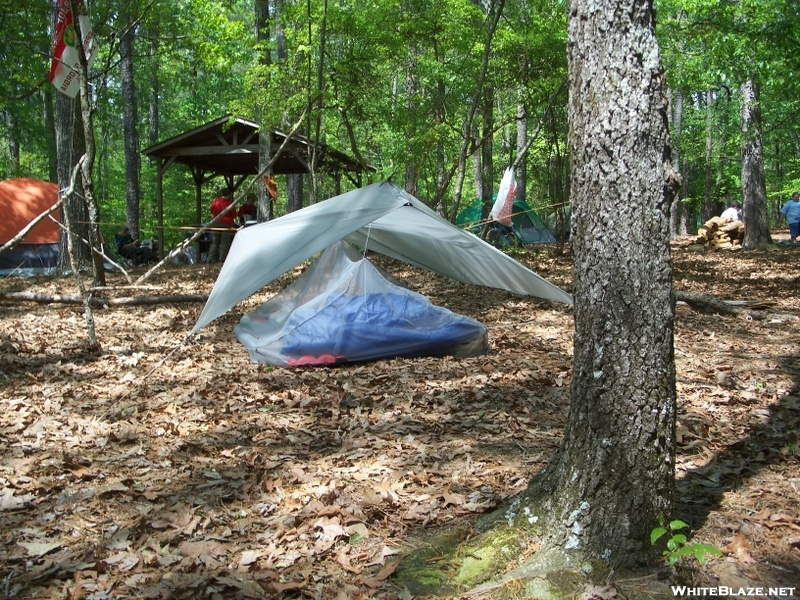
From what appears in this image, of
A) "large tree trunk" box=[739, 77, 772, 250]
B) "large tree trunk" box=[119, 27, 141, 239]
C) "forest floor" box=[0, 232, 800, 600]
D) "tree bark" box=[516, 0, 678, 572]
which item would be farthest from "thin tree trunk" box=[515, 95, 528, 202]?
"large tree trunk" box=[119, 27, 141, 239]

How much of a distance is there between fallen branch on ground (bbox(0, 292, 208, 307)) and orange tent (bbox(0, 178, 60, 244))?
5.14m

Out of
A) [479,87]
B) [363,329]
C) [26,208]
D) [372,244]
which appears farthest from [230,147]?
[363,329]

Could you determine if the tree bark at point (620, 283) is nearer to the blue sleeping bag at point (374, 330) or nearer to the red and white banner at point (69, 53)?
the blue sleeping bag at point (374, 330)

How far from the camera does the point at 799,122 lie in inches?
976

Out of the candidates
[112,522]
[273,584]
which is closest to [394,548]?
[273,584]

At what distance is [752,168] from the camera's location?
1409 centimetres

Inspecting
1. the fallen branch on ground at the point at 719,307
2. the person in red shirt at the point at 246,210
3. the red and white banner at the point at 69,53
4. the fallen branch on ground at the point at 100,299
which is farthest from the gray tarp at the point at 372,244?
the person in red shirt at the point at 246,210

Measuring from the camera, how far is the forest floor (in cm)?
288

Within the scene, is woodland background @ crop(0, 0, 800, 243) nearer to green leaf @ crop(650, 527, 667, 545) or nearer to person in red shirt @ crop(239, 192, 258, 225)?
person in red shirt @ crop(239, 192, 258, 225)

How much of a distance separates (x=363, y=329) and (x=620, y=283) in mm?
3722

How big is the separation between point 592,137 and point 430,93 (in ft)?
33.0

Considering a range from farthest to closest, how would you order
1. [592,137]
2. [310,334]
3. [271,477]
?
1. [310,334]
2. [271,477]
3. [592,137]

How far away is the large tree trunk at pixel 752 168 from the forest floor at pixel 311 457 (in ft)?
25.5

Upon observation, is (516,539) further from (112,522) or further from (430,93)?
(430,93)
